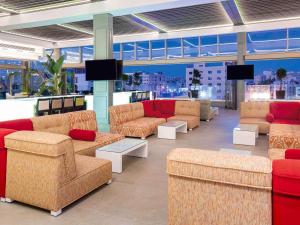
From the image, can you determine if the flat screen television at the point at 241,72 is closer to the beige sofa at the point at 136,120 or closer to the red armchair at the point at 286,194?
the beige sofa at the point at 136,120

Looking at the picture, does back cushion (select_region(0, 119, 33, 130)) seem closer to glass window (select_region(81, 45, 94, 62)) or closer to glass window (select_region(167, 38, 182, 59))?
glass window (select_region(167, 38, 182, 59))

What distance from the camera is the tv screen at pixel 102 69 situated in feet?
24.0

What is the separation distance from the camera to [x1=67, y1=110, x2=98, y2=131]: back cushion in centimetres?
457

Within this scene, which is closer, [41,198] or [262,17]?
[41,198]

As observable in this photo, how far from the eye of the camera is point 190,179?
1.85 m

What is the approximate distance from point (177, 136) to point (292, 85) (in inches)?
313

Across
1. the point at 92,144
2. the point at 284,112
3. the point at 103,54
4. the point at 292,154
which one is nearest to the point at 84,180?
the point at 92,144

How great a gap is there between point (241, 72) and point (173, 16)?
3.54 meters

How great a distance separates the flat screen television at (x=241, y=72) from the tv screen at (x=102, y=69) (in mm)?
5572

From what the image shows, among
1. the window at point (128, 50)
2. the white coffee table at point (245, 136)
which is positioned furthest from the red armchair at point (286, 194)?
the window at point (128, 50)

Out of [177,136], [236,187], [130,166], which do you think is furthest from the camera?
[177,136]

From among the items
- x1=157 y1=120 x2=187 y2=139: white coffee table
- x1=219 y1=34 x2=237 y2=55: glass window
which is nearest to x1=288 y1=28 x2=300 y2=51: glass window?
x1=219 y1=34 x2=237 y2=55: glass window

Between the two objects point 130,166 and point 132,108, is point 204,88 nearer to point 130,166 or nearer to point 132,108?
point 132,108

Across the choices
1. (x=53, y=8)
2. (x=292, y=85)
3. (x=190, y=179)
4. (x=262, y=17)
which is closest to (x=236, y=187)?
(x=190, y=179)
